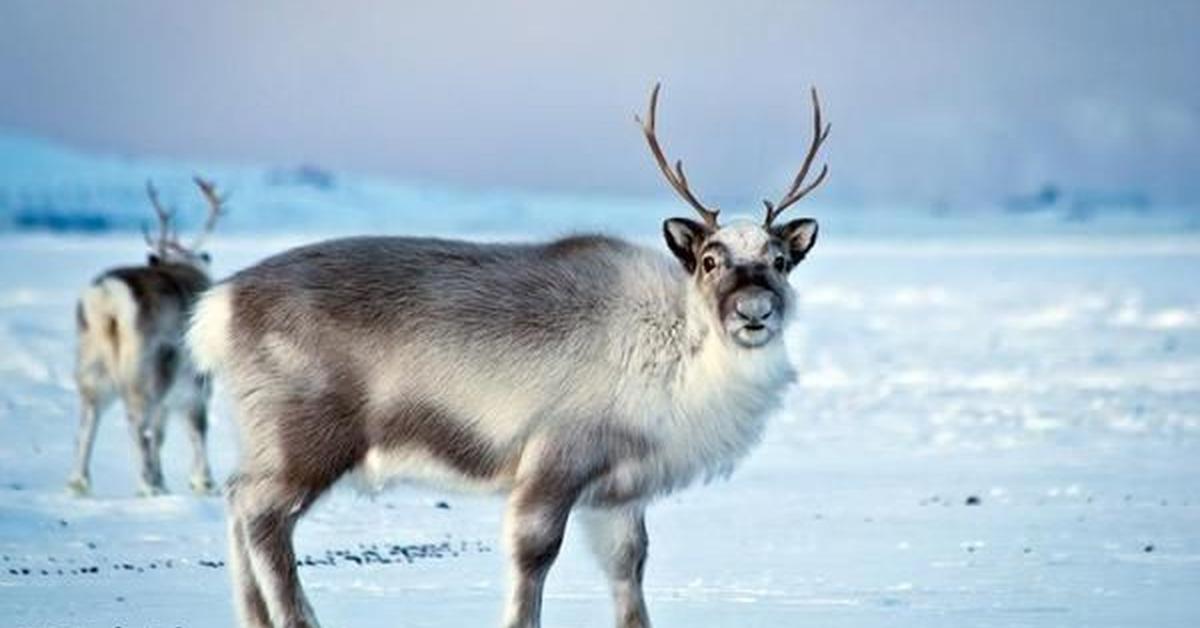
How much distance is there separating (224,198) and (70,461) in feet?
12.2

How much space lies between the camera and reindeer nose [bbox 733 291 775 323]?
808 centimetres

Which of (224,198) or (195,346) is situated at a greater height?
(224,198)

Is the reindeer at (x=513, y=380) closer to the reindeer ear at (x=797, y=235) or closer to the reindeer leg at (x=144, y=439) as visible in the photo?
the reindeer ear at (x=797, y=235)

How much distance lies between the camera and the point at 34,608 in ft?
32.0

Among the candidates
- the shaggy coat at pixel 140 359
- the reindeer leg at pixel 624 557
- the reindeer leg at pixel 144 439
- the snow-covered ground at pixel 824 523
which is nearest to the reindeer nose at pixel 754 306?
→ the reindeer leg at pixel 624 557

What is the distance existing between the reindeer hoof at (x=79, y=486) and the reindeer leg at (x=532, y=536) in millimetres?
7173

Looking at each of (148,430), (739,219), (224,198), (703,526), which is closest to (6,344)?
(224,198)

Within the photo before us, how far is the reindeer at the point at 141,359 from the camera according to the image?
1567 centimetres

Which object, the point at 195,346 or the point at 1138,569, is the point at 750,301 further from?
the point at 1138,569

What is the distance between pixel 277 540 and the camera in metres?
8.65

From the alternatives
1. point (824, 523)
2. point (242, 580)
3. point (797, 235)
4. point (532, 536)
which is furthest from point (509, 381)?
point (824, 523)

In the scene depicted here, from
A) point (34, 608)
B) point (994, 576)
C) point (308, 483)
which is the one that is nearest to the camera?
point (308, 483)

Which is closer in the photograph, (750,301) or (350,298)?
(750,301)

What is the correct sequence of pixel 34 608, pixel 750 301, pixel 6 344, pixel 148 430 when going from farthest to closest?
pixel 6 344 → pixel 148 430 → pixel 34 608 → pixel 750 301
